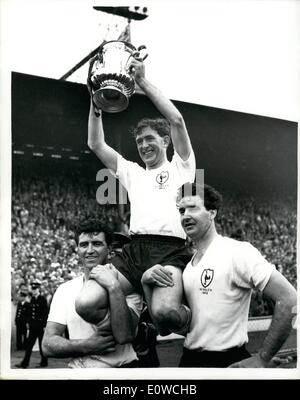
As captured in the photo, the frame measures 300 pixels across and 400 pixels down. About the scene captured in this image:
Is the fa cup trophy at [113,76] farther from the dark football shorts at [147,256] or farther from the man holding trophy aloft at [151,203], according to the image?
the dark football shorts at [147,256]

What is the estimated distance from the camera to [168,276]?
3.57m

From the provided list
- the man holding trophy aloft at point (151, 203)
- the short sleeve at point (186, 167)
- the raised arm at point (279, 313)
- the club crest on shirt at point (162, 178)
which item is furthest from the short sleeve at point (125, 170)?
the raised arm at point (279, 313)

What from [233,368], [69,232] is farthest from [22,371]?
[233,368]

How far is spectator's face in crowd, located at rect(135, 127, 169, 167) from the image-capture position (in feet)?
12.5

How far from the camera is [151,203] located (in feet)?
12.4

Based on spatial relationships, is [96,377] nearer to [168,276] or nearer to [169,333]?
[169,333]

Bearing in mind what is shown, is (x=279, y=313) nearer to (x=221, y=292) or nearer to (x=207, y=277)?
(x=221, y=292)

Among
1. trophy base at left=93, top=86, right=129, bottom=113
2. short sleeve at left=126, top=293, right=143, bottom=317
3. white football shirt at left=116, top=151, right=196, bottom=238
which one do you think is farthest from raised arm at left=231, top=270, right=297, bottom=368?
trophy base at left=93, top=86, right=129, bottom=113

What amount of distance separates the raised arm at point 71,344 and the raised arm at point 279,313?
0.97 metres

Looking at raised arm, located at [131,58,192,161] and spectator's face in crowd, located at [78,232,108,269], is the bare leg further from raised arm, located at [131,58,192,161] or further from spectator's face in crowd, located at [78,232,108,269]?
raised arm, located at [131,58,192,161]

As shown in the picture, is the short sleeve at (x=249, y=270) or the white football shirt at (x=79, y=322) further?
the white football shirt at (x=79, y=322)

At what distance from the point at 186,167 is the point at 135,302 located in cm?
92

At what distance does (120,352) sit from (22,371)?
2.16ft

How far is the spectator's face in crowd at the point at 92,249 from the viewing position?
3727mm
